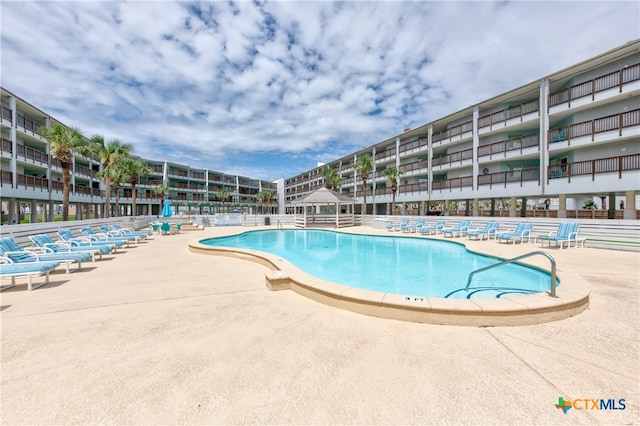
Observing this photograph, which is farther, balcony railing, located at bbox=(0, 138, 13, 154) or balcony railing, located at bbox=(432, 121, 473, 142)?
balcony railing, located at bbox=(432, 121, 473, 142)

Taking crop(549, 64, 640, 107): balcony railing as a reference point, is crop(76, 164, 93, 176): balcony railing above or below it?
below

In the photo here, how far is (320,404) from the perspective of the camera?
2330 mm

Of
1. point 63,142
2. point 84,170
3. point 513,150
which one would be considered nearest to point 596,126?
point 513,150

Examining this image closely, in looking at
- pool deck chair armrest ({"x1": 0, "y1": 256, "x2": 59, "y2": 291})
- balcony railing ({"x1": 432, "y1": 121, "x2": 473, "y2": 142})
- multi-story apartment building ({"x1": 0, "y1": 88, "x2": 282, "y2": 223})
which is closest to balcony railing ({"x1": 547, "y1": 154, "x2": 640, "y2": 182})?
balcony railing ({"x1": 432, "y1": 121, "x2": 473, "y2": 142})

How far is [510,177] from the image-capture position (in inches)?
839

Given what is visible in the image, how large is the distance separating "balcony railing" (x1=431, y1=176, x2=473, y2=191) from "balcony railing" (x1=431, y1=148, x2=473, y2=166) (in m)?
1.98

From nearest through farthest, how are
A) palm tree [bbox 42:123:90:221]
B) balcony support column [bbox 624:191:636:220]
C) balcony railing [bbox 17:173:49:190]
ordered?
1. balcony support column [bbox 624:191:636:220]
2. palm tree [bbox 42:123:90:221]
3. balcony railing [bbox 17:173:49:190]

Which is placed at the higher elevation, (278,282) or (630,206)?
A: (630,206)

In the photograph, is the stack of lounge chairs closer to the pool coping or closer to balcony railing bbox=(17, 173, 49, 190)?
the pool coping

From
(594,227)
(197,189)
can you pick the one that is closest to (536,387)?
(594,227)

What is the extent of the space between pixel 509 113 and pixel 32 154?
4341 centimetres

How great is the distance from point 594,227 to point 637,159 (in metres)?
5.75

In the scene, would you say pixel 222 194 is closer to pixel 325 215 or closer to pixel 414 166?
pixel 325 215

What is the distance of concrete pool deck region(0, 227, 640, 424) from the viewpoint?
226 cm
